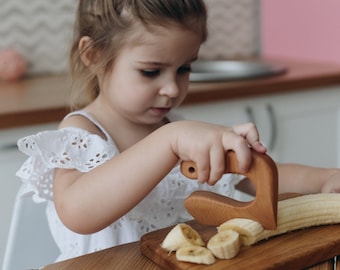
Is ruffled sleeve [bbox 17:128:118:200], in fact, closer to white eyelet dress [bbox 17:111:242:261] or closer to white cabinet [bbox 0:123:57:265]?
white eyelet dress [bbox 17:111:242:261]

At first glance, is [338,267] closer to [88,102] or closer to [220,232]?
[220,232]

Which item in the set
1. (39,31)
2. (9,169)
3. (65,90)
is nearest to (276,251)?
(9,169)

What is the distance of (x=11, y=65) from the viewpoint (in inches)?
72.2

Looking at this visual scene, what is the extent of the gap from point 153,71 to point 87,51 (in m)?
0.16

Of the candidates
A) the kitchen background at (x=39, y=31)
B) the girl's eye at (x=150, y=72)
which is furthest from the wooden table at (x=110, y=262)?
the kitchen background at (x=39, y=31)

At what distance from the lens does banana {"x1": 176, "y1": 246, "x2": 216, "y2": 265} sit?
1.92ft

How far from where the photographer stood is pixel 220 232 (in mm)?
633

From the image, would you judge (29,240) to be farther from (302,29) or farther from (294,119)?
(302,29)

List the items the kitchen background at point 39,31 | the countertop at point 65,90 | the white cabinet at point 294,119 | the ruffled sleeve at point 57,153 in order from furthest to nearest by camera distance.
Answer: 1. the kitchen background at point 39,31
2. the white cabinet at point 294,119
3. the countertop at point 65,90
4. the ruffled sleeve at point 57,153

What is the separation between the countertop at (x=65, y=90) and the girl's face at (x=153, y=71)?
494 mm

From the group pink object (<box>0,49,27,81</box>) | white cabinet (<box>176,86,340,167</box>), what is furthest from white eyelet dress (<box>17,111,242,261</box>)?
pink object (<box>0,49,27,81</box>)

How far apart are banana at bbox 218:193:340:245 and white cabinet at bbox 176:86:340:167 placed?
986 mm

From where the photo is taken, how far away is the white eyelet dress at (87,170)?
88 cm

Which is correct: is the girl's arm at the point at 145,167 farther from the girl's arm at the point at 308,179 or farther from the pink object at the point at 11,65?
the pink object at the point at 11,65
